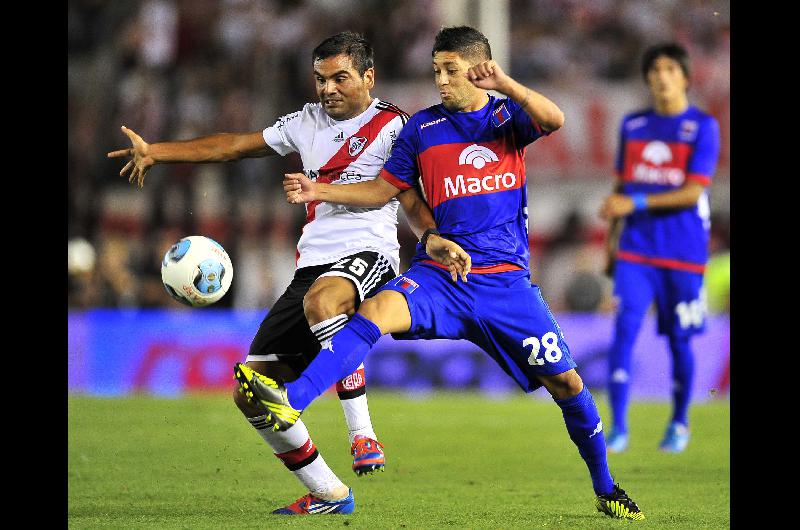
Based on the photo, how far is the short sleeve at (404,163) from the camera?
627cm

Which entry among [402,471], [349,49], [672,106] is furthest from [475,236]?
[672,106]

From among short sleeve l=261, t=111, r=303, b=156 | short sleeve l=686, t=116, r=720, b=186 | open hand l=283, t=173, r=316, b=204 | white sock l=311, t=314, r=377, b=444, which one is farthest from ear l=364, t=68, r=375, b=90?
short sleeve l=686, t=116, r=720, b=186

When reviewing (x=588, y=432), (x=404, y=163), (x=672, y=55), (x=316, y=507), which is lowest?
(x=316, y=507)

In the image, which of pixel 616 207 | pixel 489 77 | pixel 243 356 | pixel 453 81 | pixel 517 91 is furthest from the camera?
pixel 243 356

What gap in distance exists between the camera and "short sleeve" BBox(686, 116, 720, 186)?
384 inches

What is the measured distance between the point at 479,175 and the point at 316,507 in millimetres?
1908

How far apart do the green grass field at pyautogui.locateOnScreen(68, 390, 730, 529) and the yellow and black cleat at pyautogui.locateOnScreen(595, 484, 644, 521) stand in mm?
98

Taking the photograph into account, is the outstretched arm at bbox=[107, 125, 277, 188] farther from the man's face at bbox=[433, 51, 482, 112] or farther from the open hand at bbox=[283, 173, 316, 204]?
the man's face at bbox=[433, 51, 482, 112]

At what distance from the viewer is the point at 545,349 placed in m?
6.01

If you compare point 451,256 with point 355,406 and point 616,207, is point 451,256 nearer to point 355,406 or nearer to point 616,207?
point 355,406

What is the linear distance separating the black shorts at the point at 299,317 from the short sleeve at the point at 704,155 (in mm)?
3960

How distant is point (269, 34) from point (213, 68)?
1022 millimetres

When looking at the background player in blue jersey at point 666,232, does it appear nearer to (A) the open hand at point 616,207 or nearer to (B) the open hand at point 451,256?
(A) the open hand at point 616,207
